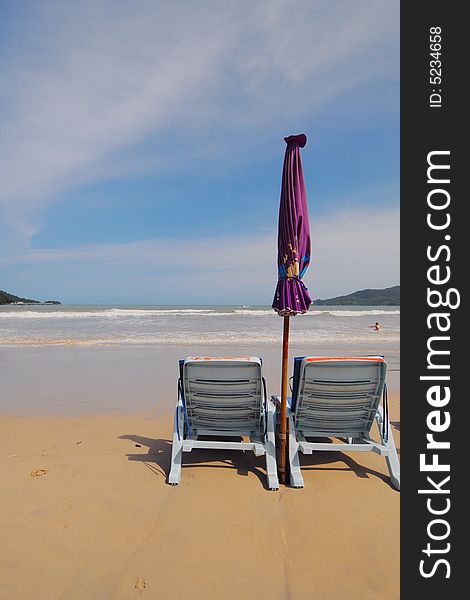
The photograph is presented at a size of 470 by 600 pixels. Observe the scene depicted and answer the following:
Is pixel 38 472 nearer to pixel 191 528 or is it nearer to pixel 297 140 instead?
pixel 191 528

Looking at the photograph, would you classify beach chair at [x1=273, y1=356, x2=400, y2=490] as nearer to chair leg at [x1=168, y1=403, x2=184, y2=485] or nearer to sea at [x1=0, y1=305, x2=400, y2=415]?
chair leg at [x1=168, y1=403, x2=184, y2=485]

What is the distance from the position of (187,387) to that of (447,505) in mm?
2475

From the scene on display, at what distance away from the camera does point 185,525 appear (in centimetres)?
338

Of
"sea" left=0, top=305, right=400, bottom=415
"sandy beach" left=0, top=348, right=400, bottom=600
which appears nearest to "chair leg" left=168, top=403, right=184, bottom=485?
"sandy beach" left=0, top=348, right=400, bottom=600

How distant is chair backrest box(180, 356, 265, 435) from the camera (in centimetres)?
422

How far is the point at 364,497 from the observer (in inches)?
153

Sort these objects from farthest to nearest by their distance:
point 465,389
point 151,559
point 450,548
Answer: point 465,389
point 151,559
point 450,548

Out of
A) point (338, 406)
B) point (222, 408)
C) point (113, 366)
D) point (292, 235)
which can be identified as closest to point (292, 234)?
point (292, 235)

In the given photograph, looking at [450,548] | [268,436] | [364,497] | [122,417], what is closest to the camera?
[450,548]

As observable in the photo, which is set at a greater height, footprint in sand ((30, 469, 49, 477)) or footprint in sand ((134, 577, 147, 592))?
footprint in sand ((30, 469, 49, 477))

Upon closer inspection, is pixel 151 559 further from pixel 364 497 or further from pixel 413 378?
pixel 413 378

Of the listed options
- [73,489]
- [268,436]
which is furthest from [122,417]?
[268,436]

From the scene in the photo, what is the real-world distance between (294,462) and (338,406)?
0.71 m

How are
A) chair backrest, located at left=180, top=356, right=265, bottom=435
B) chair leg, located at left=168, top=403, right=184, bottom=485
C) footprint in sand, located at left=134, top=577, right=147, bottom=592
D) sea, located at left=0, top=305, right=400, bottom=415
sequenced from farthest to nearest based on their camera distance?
sea, located at left=0, top=305, right=400, bottom=415 < chair backrest, located at left=180, top=356, right=265, bottom=435 < chair leg, located at left=168, top=403, right=184, bottom=485 < footprint in sand, located at left=134, top=577, right=147, bottom=592
